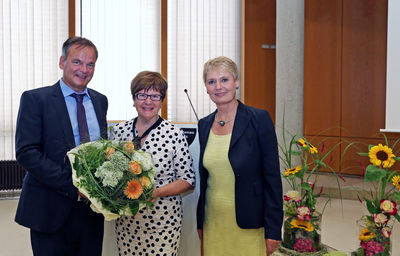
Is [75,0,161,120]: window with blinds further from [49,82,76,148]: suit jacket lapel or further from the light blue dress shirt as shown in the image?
[49,82,76,148]: suit jacket lapel

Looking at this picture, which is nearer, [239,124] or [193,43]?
[239,124]

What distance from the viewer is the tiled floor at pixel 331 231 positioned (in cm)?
372

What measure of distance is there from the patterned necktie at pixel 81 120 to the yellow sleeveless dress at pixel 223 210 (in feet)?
2.06

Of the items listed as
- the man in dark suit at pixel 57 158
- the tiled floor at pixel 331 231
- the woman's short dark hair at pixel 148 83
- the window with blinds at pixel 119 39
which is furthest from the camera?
the window with blinds at pixel 119 39

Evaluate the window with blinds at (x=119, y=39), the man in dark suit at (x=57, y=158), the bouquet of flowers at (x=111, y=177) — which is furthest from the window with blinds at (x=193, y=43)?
the bouquet of flowers at (x=111, y=177)

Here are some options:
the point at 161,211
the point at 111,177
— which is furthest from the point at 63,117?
the point at 161,211

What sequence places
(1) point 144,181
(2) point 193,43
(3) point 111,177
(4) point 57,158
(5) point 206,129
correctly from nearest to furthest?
(3) point 111,177
(1) point 144,181
(4) point 57,158
(5) point 206,129
(2) point 193,43

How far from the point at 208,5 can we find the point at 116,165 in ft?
20.4

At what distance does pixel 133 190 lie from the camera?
61.4 inches

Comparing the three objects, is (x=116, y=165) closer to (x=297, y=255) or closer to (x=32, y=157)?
(x=32, y=157)

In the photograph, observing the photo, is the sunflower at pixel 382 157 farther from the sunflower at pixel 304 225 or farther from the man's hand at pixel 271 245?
the man's hand at pixel 271 245

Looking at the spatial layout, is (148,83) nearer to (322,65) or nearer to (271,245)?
(271,245)

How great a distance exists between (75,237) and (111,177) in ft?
1.94

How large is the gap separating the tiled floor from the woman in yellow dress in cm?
159
